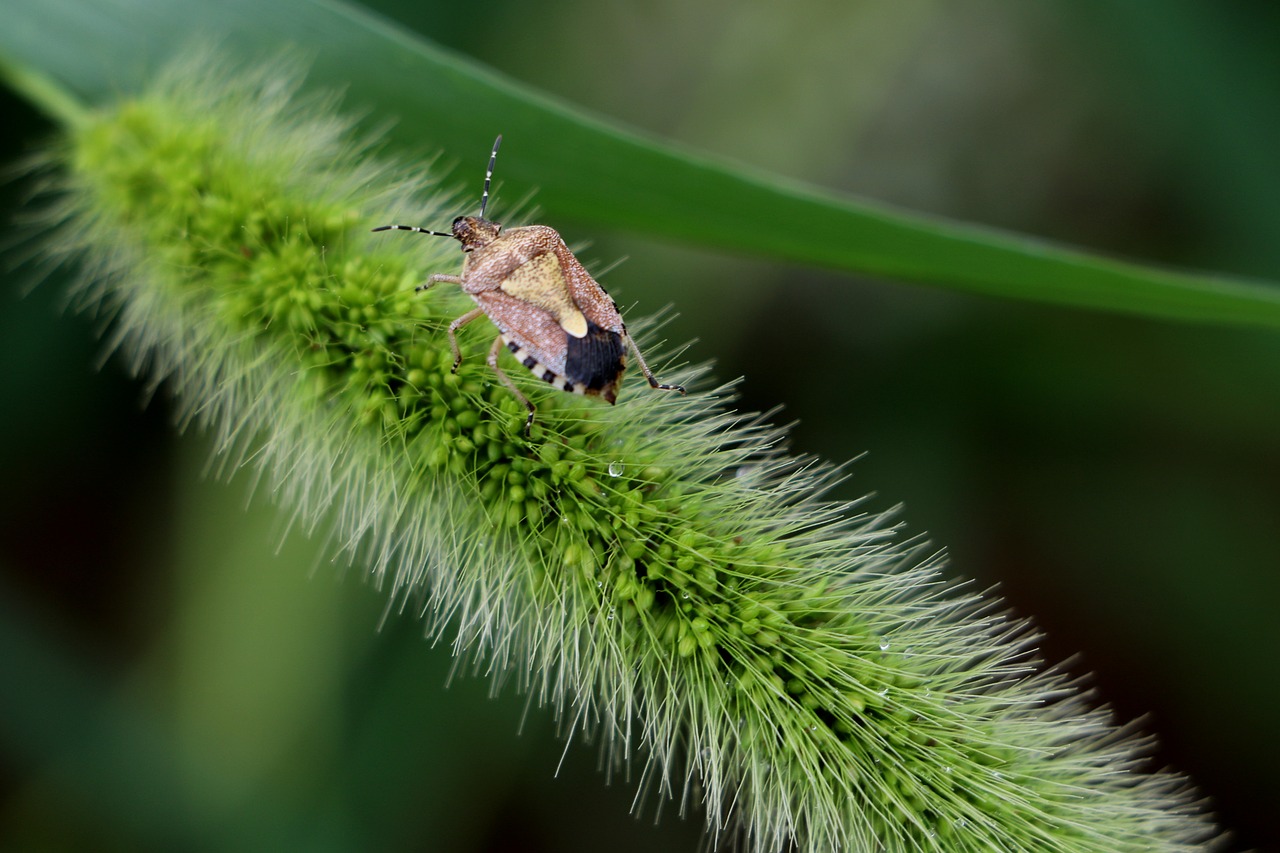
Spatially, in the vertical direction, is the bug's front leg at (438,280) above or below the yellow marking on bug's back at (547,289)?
below

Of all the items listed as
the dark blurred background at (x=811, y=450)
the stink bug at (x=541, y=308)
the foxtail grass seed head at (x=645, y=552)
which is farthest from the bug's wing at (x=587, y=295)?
the dark blurred background at (x=811, y=450)

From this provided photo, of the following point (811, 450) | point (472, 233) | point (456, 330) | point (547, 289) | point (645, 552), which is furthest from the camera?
→ point (811, 450)

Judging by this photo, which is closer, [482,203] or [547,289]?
[547,289]

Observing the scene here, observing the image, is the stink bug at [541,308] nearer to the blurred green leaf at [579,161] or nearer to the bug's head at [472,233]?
the bug's head at [472,233]

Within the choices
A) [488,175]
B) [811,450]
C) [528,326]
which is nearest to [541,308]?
[528,326]

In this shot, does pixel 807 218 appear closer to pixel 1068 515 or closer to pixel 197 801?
pixel 1068 515

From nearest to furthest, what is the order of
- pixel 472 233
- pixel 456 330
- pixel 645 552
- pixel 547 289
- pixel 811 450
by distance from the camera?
pixel 645 552 → pixel 456 330 → pixel 547 289 → pixel 472 233 → pixel 811 450

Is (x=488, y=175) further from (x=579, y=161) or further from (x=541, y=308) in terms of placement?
(x=541, y=308)
